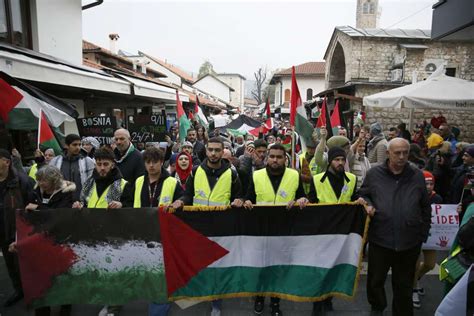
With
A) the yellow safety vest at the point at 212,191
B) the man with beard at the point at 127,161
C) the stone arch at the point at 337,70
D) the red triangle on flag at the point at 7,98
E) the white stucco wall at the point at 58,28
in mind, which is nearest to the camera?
the yellow safety vest at the point at 212,191

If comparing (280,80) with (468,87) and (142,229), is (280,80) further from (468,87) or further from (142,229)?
(142,229)

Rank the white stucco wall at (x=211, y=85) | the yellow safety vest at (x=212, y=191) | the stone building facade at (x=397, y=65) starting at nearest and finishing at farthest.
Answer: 1. the yellow safety vest at (x=212, y=191)
2. the stone building facade at (x=397, y=65)
3. the white stucco wall at (x=211, y=85)

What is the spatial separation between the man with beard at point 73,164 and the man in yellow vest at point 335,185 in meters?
3.19

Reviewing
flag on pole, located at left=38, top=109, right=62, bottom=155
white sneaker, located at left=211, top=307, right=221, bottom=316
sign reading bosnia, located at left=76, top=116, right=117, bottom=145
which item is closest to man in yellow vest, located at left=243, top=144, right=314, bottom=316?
white sneaker, located at left=211, top=307, right=221, bottom=316

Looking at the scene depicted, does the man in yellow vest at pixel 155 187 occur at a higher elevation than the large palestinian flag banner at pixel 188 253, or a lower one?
higher

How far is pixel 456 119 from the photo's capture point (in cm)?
1711

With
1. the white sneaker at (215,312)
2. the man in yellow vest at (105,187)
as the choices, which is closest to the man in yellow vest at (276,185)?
the white sneaker at (215,312)

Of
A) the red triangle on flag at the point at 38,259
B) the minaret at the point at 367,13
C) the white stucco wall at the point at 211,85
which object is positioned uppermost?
the minaret at the point at 367,13

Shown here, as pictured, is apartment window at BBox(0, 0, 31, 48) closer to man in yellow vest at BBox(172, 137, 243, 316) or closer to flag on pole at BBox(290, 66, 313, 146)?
man in yellow vest at BBox(172, 137, 243, 316)

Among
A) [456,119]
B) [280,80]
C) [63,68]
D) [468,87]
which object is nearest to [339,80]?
[456,119]

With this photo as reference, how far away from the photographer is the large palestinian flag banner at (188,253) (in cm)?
356

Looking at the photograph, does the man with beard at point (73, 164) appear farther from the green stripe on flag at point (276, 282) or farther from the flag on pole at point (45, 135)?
the green stripe on flag at point (276, 282)

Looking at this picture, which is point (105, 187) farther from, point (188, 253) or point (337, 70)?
point (337, 70)

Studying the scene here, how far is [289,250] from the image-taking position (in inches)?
143
